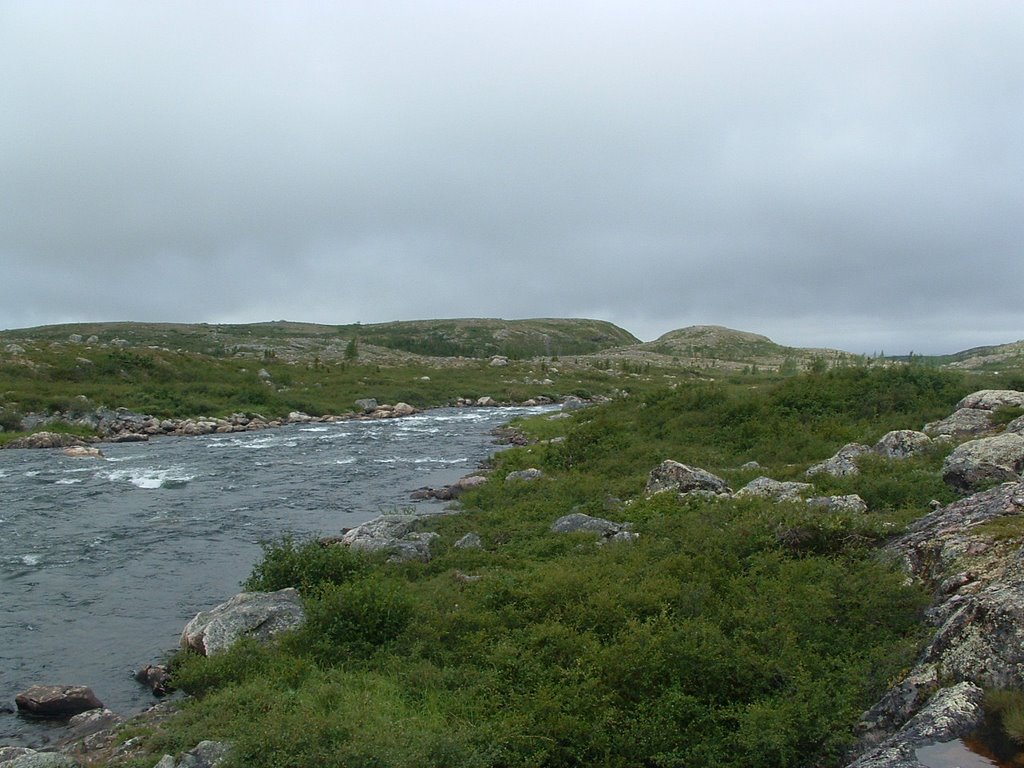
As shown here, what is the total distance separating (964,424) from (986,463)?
675 cm

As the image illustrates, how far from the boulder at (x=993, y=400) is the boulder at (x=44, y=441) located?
125 feet

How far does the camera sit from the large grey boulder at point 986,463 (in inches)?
512

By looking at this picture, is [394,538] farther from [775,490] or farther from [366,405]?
[366,405]

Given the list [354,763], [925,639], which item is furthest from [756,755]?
[354,763]

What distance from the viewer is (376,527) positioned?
17516mm

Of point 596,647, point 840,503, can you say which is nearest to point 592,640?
point 596,647

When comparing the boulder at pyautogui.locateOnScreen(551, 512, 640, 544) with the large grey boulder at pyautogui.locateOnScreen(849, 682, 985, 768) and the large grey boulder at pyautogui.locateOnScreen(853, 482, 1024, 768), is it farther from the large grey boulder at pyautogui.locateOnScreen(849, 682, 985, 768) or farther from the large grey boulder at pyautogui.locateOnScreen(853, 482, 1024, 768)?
the large grey boulder at pyautogui.locateOnScreen(849, 682, 985, 768)

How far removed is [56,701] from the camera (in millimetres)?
9773

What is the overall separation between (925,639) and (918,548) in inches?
102

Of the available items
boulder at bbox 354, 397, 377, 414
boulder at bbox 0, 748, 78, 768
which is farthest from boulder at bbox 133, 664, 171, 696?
boulder at bbox 354, 397, 377, 414

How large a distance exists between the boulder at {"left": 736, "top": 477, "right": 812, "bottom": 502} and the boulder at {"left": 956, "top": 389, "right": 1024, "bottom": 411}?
8332 millimetres

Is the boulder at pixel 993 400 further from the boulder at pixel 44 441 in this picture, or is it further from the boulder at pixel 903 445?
the boulder at pixel 44 441

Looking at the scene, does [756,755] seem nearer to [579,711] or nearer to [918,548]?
[579,711]

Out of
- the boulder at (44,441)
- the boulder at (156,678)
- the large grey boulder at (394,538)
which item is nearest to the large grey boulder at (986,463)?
the large grey boulder at (394,538)
